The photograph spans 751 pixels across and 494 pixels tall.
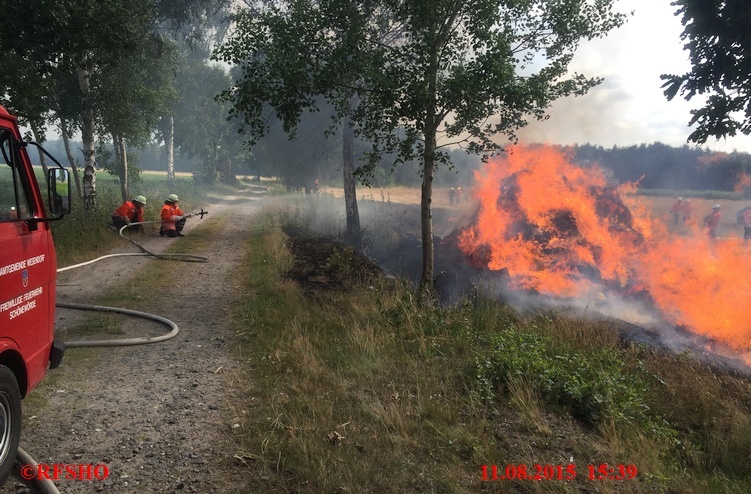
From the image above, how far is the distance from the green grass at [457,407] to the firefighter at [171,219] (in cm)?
939

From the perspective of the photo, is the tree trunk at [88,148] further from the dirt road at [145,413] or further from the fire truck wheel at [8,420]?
the fire truck wheel at [8,420]

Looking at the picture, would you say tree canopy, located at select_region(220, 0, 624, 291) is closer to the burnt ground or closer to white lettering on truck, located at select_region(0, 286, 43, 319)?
the burnt ground

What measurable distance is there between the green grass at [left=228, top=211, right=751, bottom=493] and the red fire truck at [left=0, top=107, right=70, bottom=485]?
5.96ft

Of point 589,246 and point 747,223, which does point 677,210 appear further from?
point 589,246

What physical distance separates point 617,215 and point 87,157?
1917 centimetres

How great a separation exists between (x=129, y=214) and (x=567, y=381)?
15.3 m

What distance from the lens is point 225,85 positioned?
55.0 metres

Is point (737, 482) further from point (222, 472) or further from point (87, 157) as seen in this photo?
point (87, 157)

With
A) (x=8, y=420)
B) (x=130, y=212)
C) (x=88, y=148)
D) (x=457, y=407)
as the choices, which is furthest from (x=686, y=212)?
(x=88, y=148)

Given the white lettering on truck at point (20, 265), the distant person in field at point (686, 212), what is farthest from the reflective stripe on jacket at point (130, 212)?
the distant person in field at point (686, 212)

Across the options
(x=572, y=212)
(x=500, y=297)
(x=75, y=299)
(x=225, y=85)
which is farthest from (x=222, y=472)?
(x=225, y=85)

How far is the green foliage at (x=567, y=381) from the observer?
203 inches

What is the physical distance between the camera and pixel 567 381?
5.45 m
